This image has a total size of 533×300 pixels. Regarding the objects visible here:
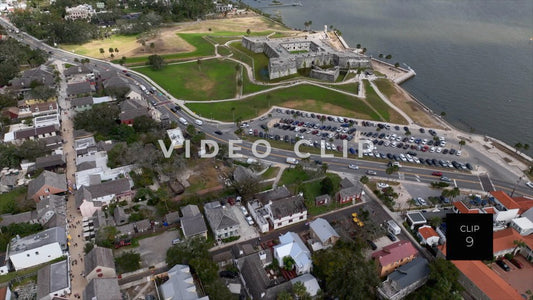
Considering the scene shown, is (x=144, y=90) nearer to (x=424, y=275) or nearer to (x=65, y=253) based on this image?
(x=65, y=253)

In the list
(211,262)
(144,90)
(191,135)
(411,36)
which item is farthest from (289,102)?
(411,36)

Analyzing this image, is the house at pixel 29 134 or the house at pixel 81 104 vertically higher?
the house at pixel 81 104

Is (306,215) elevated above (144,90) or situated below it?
below

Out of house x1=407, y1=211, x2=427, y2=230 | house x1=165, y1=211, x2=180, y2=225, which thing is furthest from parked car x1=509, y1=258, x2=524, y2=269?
house x1=165, y1=211, x2=180, y2=225

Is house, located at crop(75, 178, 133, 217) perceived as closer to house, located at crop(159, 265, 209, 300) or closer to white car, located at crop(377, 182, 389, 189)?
house, located at crop(159, 265, 209, 300)

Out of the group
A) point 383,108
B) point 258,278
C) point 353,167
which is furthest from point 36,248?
point 383,108

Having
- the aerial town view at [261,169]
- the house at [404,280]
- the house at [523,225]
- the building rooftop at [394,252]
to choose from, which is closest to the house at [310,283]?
the aerial town view at [261,169]

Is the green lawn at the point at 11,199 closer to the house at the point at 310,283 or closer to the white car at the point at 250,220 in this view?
the white car at the point at 250,220
